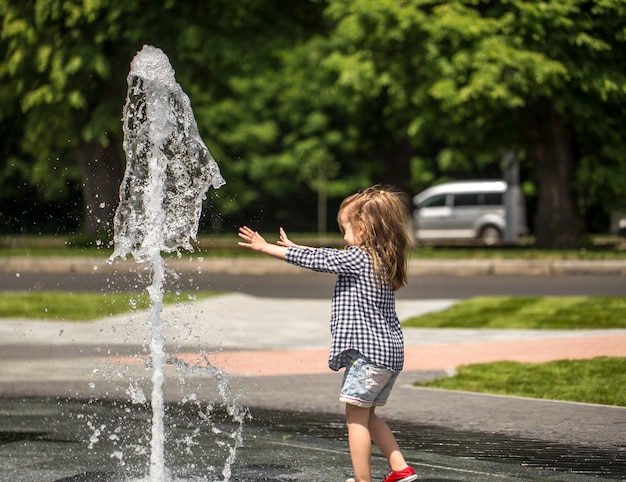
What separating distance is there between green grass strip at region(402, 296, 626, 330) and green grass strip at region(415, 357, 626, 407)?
3422mm

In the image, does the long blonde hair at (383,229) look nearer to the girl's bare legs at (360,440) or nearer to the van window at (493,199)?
the girl's bare legs at (360,440)

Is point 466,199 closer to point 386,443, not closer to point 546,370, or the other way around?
point 546,370

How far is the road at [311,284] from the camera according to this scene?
768 inches

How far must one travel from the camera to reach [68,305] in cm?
1667

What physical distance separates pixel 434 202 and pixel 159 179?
37001 millimetres

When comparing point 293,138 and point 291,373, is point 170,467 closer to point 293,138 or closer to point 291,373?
point 291,373

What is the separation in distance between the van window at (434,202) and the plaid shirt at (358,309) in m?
37.7

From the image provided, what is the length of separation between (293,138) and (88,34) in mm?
24256

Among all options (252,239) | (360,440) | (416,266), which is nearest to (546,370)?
(360,440)

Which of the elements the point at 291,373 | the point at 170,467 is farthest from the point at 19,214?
the point at 170,467

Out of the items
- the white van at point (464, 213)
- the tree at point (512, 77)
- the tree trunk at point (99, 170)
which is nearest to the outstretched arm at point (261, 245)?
the tree at point (512, 77)

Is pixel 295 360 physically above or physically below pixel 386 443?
below

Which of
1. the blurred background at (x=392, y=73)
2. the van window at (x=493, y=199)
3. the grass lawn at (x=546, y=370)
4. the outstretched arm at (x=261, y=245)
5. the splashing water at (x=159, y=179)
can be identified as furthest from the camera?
the van window at (x=493, y=199)

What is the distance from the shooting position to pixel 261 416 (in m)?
8.60
